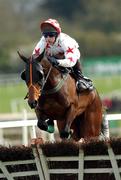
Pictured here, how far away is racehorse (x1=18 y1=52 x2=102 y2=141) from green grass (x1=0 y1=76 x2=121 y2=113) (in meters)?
18.3

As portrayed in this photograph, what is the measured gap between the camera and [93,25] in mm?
60844

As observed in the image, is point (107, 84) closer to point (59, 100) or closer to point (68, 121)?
point (68, 121)

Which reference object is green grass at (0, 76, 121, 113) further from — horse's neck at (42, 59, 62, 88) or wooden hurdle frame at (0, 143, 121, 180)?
wooden hurdle frame at (0, 143, 121, 180)

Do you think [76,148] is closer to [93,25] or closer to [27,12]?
[93,25]

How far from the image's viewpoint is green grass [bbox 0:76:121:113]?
3047cm

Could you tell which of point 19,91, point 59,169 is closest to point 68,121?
point 59,169

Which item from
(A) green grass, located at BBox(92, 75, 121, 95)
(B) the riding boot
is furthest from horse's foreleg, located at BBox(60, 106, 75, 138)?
(A) green grass, located at BBox(92, 75, 121, 95)

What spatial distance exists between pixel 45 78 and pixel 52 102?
0.34 metres

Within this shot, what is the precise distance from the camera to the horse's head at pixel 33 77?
916cm

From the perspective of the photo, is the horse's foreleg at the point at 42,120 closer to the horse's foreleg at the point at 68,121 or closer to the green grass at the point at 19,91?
the horse's foreleg at the point at 68,121

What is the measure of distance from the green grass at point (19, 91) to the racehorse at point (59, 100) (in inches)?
722

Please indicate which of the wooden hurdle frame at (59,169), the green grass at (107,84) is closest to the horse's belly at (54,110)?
the wooden hurdle frame at (59,169)

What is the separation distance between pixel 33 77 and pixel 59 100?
71 centimetres

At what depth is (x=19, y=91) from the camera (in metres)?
37.4
